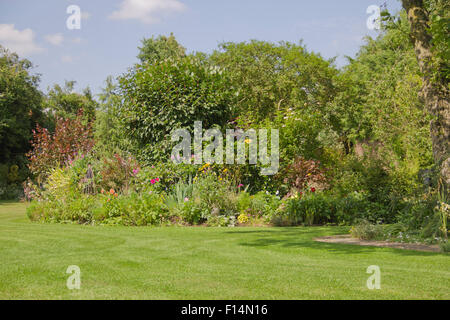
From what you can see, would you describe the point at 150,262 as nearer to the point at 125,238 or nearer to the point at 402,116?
the point at 125,238

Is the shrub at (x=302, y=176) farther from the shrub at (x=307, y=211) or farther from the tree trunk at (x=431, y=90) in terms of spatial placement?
the tree trunk at (x=431, y=90)

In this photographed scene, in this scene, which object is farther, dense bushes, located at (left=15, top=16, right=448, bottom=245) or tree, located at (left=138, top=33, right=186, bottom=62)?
tree, located at (left=138, top=33, right=186, bottom=62)

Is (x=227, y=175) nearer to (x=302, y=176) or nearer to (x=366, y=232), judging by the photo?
(x=302, y=176)

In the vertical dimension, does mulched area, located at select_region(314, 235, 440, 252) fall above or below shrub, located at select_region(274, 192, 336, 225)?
below

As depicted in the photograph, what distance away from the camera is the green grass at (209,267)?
3906 millimetres

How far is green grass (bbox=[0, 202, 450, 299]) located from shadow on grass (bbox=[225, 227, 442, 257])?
0.02 meters

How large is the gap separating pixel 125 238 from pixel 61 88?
1328 inches

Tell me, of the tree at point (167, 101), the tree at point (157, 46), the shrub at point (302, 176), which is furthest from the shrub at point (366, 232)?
the tree at point (157, 46)

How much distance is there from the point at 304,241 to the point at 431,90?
12.6ft

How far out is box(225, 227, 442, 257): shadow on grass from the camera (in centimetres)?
604

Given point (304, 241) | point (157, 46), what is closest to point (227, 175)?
point (304, 241)

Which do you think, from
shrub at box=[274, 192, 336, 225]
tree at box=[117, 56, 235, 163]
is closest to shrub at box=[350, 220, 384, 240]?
shrub at box=[274, 192, 336, 225]

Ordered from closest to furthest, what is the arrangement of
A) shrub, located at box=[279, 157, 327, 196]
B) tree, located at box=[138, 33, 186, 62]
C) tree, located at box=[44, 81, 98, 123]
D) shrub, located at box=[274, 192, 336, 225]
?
1. shrub, located at box=[274, 192, 336, 225]
2. shrub, located at box=[279, 157, 327, 196]
3. tree, located at box=[138, 33, 186, 62]
4. tree, located at box=[44, 81, 98, 123]

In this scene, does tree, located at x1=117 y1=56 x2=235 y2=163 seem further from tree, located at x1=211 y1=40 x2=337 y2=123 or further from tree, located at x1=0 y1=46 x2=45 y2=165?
tree, located at x1=0 y1=46 x2=45 y2=165
